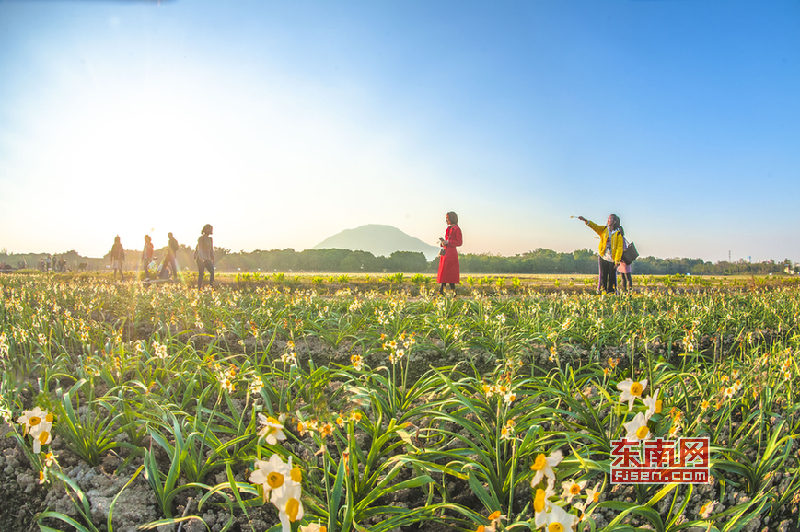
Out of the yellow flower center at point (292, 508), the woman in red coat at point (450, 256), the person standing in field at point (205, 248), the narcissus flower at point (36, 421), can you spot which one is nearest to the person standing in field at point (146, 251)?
the person standing in field at point (205, 248)

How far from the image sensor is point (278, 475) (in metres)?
0.92

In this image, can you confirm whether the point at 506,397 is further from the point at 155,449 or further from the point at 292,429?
the point at 155,449

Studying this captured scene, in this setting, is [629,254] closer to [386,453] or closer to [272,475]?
[386,453]

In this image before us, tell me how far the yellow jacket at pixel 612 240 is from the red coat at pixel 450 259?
325 centimetres

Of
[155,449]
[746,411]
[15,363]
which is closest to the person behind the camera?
[155,449]

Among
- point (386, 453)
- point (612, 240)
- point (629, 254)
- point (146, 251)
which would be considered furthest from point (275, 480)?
point (146, 251)

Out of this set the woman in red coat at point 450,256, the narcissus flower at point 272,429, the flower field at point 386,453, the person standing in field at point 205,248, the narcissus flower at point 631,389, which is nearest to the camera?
the narcissus flower at point 272,429

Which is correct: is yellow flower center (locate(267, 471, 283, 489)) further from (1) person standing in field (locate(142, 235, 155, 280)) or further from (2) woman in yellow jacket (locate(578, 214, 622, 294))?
(1) person standing in field (locate(142, 235, 155, 280))

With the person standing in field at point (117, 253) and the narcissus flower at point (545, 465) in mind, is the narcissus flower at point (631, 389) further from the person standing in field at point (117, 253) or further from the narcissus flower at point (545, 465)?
the person standing in field at point (117, 253)

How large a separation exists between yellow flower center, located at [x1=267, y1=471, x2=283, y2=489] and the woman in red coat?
8.78 m

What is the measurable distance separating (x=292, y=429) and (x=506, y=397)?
4.63 feet

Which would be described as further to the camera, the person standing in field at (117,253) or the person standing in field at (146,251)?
the person standing in field at (117,253)

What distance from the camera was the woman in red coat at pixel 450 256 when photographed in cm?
969

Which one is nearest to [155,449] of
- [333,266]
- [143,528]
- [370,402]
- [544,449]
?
[143,528]
